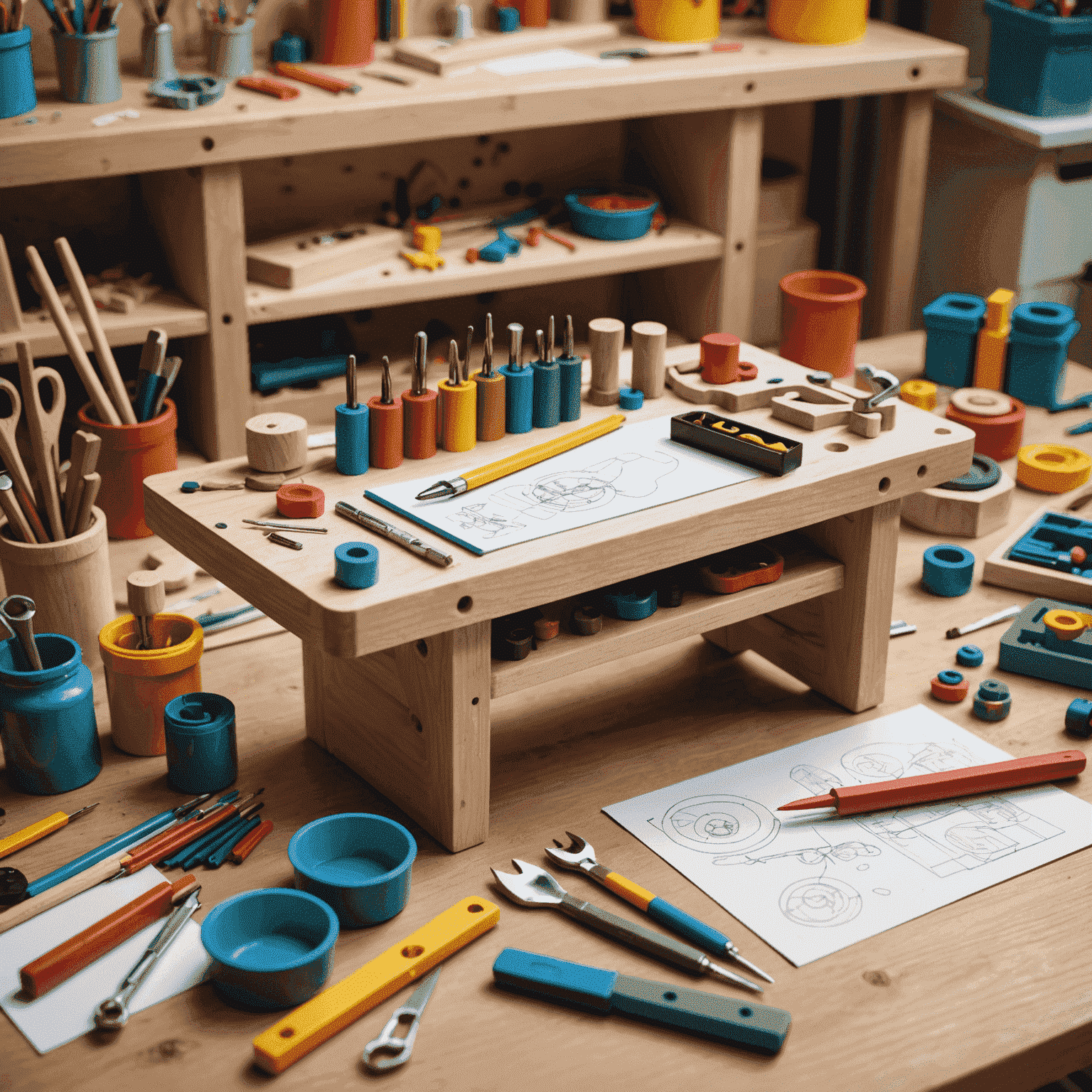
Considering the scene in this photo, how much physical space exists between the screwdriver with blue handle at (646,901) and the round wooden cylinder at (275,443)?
1.32 feet

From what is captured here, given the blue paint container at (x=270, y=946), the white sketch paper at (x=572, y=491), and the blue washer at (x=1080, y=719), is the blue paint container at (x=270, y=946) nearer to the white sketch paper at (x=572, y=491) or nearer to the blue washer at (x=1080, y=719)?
the white sketch paper at (x=572, y=491)

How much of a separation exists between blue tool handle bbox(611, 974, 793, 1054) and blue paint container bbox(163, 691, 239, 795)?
418 millimetres

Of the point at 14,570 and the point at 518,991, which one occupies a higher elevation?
the point at 14,570

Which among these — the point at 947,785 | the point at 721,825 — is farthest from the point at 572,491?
the point at 947,785

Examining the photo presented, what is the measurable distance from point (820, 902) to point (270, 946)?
43cm

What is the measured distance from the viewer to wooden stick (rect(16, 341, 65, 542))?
1366 mm

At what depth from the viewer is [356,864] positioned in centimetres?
113

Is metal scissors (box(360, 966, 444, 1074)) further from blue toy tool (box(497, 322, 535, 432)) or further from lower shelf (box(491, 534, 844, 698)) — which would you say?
blue toy tool (box(497, 322, 535, 432))

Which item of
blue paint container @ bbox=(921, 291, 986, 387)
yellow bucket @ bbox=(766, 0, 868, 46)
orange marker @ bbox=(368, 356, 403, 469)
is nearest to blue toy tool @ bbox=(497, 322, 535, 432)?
orange marker @ bbox=(368, 356, 403, 469)

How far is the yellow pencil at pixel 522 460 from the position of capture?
4.00 feet

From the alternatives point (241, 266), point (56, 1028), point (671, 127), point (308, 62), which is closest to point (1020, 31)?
point (671, 127)

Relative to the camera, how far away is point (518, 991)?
3.37ft

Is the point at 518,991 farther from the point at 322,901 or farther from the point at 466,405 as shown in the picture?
the point at 466,405

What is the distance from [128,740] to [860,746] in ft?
2.21
